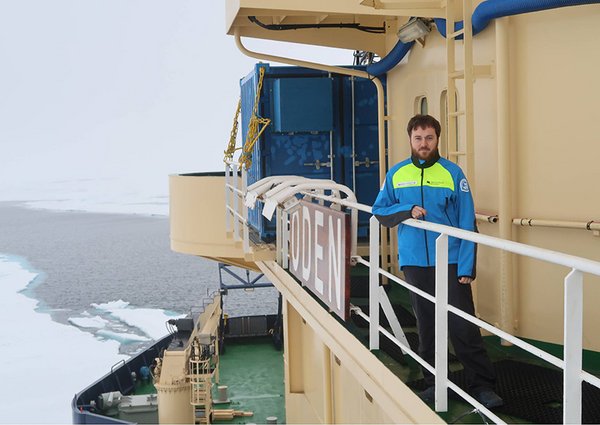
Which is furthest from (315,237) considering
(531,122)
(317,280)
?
(531,122)

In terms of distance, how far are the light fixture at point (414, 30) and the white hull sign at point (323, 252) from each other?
6.14 feet

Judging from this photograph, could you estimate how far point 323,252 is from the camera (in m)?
5.70

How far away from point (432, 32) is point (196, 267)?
75.8 meters

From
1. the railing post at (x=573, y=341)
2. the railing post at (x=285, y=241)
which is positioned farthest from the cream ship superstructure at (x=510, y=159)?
the railing post at (x=573, y=341)

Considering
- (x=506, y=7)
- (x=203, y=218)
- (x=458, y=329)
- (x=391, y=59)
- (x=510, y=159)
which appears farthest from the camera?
(x=203, y=218)

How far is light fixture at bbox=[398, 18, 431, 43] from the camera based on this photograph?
7336 mm

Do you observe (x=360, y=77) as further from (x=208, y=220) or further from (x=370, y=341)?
(x=370, y=341)

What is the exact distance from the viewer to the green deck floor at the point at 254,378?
49.8 feet

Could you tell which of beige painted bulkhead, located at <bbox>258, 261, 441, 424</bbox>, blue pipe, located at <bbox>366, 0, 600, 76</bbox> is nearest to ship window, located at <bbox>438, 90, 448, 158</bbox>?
blue pipe, located at <bbox>366, 0, 600, 76</bbox>

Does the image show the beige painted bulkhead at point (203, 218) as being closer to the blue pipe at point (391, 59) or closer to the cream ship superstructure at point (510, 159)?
the blue pipe at point (391, 59)

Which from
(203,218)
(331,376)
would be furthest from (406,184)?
(203,218)

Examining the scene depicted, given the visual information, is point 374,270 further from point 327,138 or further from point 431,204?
point 327,138

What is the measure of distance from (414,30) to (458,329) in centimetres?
376

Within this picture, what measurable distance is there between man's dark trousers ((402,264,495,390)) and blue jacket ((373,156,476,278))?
82mm
